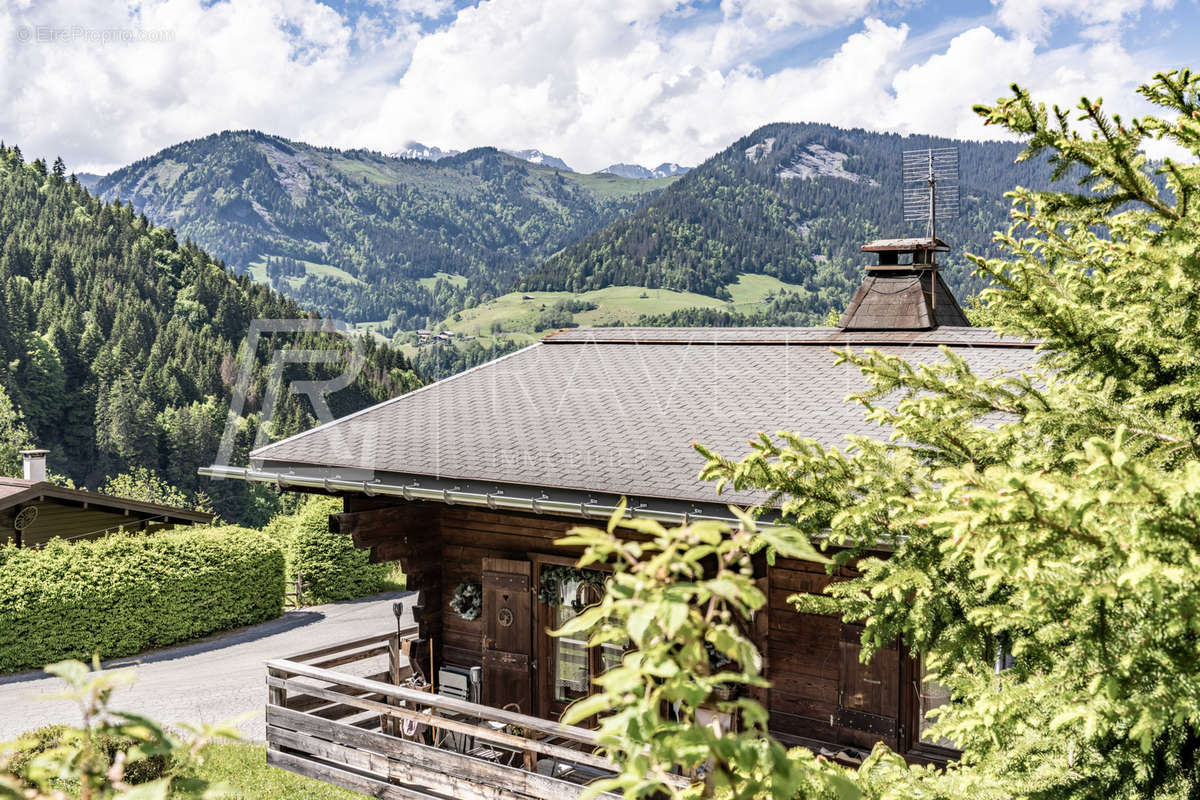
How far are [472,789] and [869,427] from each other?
197 inches

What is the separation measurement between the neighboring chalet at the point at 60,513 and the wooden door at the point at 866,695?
761 inches

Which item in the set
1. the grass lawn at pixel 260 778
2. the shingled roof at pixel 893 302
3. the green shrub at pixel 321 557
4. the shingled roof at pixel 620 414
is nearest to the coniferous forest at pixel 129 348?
the green shrub at pixel 321 557

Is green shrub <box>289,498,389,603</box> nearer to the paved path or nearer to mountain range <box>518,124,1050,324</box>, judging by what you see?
the paved path

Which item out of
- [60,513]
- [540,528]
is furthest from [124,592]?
[540,528]

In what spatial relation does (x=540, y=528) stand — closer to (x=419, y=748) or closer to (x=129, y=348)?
(x=419, y=748)

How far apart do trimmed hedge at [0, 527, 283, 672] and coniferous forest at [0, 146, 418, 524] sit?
168ft

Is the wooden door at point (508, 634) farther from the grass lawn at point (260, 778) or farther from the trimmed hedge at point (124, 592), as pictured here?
the trimmed hedge at point (124, 592)

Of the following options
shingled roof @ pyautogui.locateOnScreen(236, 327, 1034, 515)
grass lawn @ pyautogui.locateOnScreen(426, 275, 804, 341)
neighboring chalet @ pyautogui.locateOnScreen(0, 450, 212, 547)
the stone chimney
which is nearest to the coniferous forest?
the stone chimney

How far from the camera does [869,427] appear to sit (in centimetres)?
842

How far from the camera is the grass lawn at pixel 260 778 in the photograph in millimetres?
9930

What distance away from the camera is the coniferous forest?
83.2 meters

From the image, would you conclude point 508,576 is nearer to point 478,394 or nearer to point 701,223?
point 478,394

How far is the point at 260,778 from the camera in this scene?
11023 millimetres

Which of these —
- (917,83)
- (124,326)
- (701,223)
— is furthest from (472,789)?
(701,223)
